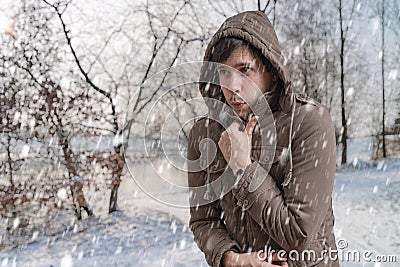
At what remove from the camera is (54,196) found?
537cm

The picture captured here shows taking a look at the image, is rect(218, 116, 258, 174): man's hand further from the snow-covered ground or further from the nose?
the snow-covered ground

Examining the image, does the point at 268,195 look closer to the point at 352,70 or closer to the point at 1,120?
the point at 1,120

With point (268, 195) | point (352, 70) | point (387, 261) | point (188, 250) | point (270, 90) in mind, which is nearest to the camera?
point (268, 195)

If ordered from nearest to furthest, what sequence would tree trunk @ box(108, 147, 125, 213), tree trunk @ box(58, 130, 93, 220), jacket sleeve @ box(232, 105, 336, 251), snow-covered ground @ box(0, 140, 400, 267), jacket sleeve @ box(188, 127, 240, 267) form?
jacket sleeve @ box(232, 105, 336, 251) < jacket sleeve @ box(188, 127, 240, 267) < snow-covered ground @ box(0, 140, 400, 267) < tree trunk @ box(58, 130, 93, 220) < tree trunk @ box(108, 147, 125, 213)

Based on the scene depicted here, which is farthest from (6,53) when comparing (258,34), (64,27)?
(258,34)

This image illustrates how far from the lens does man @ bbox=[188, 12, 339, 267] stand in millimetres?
710

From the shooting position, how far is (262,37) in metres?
0.79

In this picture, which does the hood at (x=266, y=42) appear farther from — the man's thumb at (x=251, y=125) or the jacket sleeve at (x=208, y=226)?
the jacket sleeve at (x=208, y=226)

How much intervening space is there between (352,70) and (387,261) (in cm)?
563

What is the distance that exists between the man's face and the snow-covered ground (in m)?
3.18

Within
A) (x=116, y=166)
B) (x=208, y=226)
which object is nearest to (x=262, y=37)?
(x=208, y=226)

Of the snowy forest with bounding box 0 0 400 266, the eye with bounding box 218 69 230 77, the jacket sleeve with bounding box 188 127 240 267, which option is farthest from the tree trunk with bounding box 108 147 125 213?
the eye with bounding box 218 69 230 77

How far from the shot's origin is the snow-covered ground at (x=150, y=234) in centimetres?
427

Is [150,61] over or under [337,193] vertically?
over
